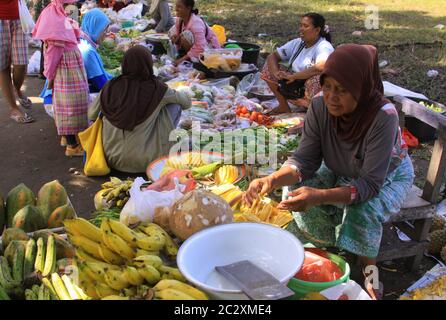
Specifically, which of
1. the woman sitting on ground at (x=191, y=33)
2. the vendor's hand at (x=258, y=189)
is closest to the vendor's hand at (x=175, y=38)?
the woman sitting on ground at (x=191, y=33)

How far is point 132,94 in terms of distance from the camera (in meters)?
4.21

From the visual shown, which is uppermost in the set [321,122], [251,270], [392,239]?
[321,122]

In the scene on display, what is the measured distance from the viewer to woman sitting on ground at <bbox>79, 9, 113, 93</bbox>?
496 cm

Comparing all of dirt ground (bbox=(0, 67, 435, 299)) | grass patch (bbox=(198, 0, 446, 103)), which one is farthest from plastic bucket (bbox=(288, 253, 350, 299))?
grass patch (bbox=(198, 0, 446, 103))

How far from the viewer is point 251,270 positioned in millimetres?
1937

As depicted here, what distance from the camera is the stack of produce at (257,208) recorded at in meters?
3.06

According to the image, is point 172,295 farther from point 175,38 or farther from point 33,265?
point 175,38

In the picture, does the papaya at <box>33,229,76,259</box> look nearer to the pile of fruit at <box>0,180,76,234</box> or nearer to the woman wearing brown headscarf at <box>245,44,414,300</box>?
the pile of fruit at <box>0,180,76,234</box>

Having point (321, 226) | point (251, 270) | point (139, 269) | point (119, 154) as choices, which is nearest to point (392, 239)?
point (321, 226)

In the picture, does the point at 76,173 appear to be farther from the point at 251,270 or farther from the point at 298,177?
the point at 251,270

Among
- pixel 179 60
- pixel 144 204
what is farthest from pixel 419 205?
pixel 179 60

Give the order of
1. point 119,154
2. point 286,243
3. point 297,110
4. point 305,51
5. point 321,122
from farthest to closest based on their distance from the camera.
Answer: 1. point 297,110
2. point 305,51
3. point 119,154
4. point 321,122
5. point 286,243

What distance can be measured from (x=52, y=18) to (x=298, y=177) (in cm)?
299

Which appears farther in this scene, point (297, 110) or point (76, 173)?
point (297, 110)
